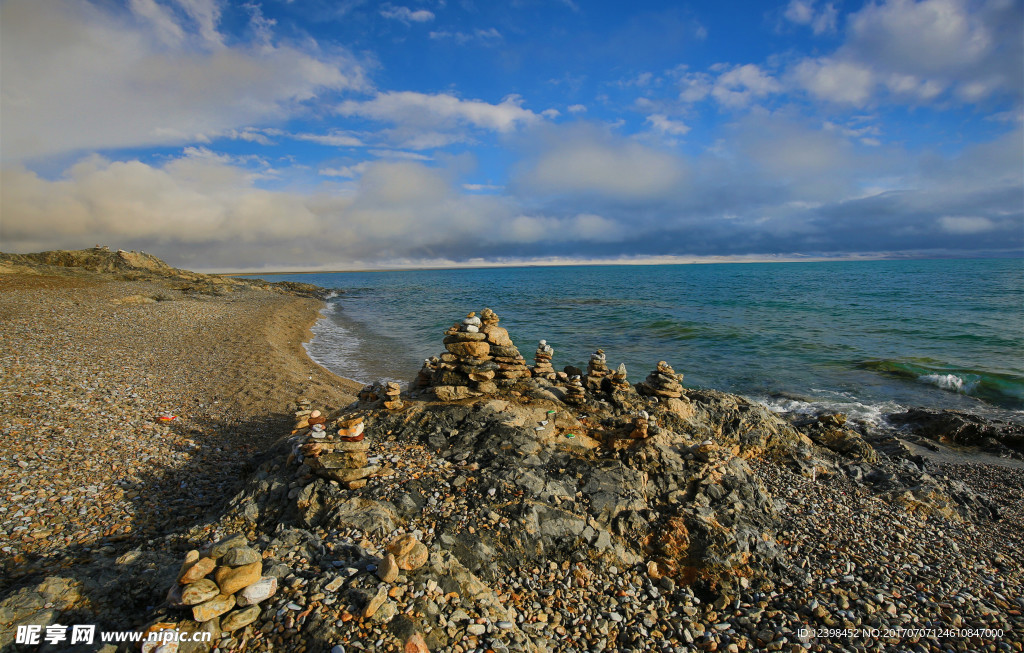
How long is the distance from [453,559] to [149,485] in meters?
7.62

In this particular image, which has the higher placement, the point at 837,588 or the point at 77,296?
the point at 77,296

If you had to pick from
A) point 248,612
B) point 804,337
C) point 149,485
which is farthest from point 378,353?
point 804,337

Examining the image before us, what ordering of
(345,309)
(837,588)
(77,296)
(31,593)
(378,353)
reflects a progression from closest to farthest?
(31,593) → (837,588) → (378,353) → (77,296) → (345,309)

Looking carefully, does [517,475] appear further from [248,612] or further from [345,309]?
[345,309]

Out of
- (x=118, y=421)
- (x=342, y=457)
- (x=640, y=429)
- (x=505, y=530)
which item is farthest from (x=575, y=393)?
(x=118, y=421)

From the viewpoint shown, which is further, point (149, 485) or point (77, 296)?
point (77, 296)

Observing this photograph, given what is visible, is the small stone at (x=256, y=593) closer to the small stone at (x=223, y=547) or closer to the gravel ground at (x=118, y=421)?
the small stone at (x=223, y=547)

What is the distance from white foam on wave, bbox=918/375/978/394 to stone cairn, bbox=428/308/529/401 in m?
23.2

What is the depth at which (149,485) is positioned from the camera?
9.45 metres

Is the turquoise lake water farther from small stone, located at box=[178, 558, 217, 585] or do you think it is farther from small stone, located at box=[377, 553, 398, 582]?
small stone, located at box=[178, 558, 217, 585]

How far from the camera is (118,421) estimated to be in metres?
12.2

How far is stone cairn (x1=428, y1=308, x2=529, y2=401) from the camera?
12.4 meters

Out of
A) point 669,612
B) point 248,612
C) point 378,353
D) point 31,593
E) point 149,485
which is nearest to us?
point 248,612

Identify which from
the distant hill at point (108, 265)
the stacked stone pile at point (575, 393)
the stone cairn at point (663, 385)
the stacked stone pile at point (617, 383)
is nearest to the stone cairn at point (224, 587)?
the stacked stone pile at point (575, 393)
